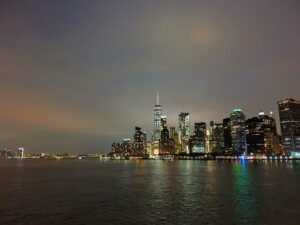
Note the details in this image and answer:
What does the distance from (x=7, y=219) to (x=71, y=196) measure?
20.2 meters

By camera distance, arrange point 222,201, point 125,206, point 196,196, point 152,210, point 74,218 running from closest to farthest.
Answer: point 74,218
point 152,210
point 125,206
point 222,201
point 196,196

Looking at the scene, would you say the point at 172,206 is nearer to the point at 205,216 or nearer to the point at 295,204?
the point at 205,216

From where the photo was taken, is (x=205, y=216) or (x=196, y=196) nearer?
(x=205, y=216)

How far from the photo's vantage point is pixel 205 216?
139 feet

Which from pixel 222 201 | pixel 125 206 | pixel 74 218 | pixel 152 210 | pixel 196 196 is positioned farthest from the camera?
pixel 196 196

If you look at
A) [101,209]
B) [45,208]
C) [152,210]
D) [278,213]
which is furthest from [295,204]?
[45,208]

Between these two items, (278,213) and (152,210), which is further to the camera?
(152,210)

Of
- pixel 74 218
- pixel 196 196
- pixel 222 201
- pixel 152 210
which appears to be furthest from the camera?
pixel 196 196

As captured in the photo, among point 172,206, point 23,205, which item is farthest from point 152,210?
point 23,205

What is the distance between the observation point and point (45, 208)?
4888 centimetres

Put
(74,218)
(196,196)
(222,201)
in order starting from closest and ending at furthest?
1. (74,218)
2. (222,201)
3. (196,196)

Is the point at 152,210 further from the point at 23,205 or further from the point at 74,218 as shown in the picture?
the point at 23,205

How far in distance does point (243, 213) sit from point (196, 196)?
1732 cm

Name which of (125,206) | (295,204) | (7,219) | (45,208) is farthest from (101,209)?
(295,204)
